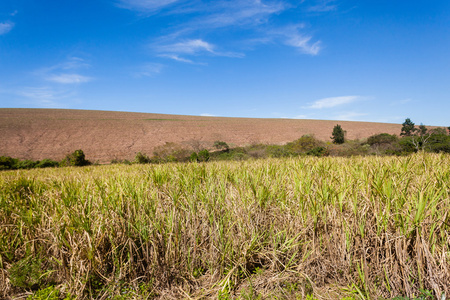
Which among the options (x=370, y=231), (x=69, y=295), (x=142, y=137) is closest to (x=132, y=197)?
(x=69, y=295)

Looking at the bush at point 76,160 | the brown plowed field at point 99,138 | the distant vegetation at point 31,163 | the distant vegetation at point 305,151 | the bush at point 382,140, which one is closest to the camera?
the distant vegetation at point 305,151

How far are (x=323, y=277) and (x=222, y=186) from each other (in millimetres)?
1332

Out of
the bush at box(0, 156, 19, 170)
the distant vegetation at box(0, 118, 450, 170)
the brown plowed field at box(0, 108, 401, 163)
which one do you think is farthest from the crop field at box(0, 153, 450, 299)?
the brown plowed field at box(0, 108, 401, 163)

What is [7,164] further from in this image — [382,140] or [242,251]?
[382,140]

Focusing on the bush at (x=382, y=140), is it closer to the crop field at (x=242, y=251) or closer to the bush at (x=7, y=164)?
the crop field at (x=242, y=251)

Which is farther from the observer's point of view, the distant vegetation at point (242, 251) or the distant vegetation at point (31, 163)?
the distant vegetation at point (31, 163)

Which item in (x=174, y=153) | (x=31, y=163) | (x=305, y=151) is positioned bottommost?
(x=31, y=163)

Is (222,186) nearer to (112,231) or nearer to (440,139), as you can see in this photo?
(112,231)

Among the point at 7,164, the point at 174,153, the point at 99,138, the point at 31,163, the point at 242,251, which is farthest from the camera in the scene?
the point at 99,138

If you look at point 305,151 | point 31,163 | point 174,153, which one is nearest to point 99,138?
point 31,163

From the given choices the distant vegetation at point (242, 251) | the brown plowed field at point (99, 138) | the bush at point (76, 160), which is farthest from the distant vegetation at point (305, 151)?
the distant vegetation at point (242, 251)

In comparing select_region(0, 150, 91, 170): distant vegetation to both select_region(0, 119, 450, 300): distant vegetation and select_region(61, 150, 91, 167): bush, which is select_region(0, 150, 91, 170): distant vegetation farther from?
select_region(0, 119, 450, 300): distant vegetation

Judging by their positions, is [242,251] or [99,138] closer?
[242,251]

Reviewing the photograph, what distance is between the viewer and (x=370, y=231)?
6.12ft
